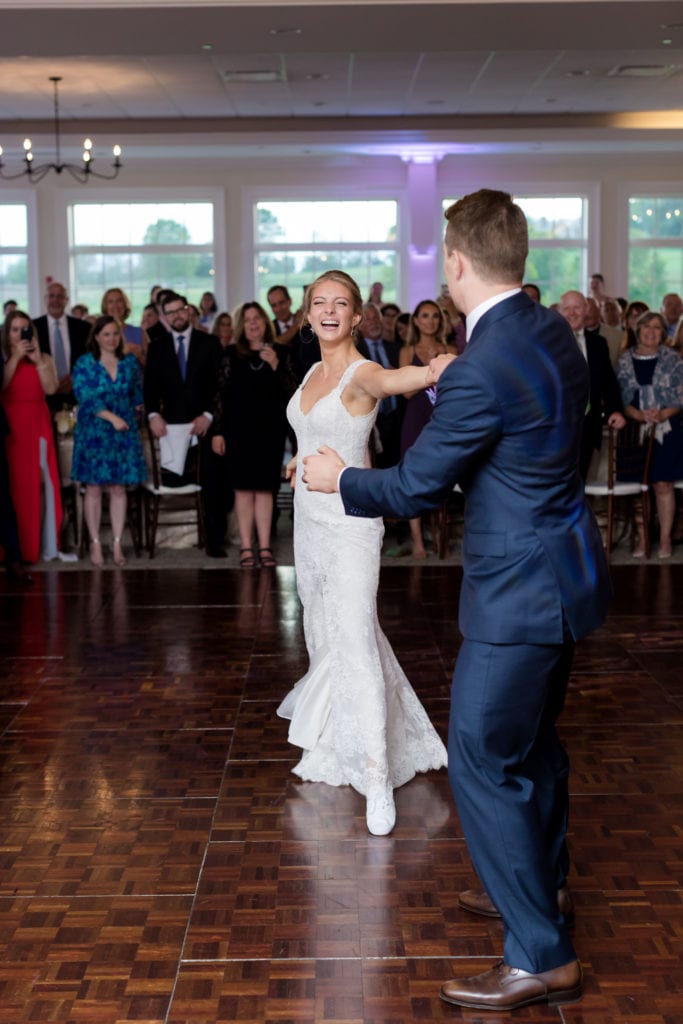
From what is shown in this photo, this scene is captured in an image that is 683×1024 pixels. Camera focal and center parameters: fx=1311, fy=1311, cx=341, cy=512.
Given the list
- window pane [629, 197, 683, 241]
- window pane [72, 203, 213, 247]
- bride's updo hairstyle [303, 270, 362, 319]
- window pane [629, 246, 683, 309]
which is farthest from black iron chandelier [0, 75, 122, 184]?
bride's updo hairstyle [303, 270, 362, 319]

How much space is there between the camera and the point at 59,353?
387 inches

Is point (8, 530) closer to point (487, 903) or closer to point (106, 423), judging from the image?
point (106, 423)

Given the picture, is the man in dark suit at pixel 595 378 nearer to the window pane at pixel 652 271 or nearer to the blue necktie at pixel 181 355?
the blue necktie at pixel 181 355

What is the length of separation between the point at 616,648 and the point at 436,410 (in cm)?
356

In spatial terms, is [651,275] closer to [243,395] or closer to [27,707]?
[243,395]

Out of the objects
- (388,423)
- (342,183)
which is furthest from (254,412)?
(342,183)

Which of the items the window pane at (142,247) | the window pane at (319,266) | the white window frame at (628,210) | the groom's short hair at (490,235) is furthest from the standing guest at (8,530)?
the white window frame at (628,210)

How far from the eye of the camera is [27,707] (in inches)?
200

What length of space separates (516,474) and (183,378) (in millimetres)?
6021

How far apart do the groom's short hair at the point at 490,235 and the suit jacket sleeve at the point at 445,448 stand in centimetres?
21

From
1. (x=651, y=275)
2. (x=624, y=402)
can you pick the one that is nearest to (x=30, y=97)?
(x=624, y=402)

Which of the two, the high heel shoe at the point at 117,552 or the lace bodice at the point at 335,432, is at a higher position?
the lace bodice at the point at 335,432

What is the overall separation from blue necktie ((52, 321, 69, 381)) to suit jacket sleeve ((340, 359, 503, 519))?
24.6 feet

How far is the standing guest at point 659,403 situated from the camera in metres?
8.34
